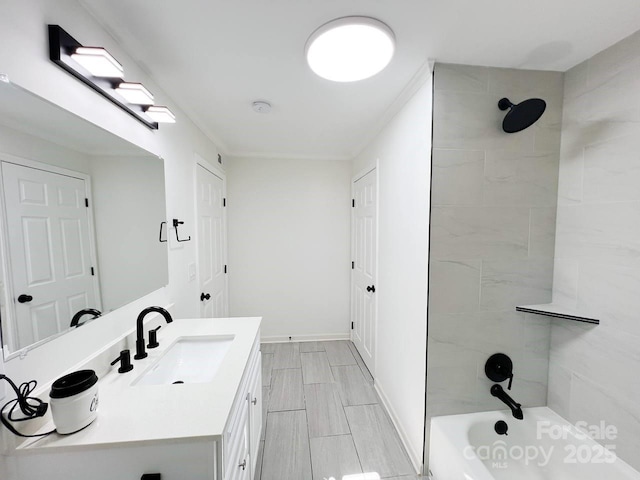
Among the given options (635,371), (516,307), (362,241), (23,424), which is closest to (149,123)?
(23,424)

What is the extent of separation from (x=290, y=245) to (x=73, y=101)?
93.8 inches

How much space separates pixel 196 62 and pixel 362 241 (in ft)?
6.71

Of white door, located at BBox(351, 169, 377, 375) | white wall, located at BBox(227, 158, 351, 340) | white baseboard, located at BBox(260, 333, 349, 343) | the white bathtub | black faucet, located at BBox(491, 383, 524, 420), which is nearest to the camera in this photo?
the white bathtub

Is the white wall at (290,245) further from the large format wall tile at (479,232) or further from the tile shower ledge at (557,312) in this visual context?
the tile shower ledge at (557,312)

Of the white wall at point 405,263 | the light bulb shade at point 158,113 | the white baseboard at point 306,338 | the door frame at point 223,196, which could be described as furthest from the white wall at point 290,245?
the light bulb shade at point 158,113

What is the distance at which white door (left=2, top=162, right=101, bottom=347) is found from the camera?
0.75 m

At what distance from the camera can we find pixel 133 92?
3.76 feet

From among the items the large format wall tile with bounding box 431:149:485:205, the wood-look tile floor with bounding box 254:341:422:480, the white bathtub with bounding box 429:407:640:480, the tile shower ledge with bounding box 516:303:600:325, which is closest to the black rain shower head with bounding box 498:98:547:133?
the large format wall tile with bounding box 431:149:485:205

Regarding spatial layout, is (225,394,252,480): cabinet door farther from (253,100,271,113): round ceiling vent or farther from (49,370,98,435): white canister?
(253,100,271,113): round ceiling vent

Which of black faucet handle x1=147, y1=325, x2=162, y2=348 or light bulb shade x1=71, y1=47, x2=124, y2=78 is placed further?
black faucet handle x1=147, y1=325, x2=162, y2=348

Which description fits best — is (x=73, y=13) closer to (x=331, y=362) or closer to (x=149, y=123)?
(x=149, y=123)

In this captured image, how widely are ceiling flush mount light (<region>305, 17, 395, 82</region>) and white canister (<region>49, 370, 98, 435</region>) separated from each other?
1.56 metres

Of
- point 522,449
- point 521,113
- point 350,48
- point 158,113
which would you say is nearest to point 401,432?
point 522,449

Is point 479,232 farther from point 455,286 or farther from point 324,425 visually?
point 324,425
